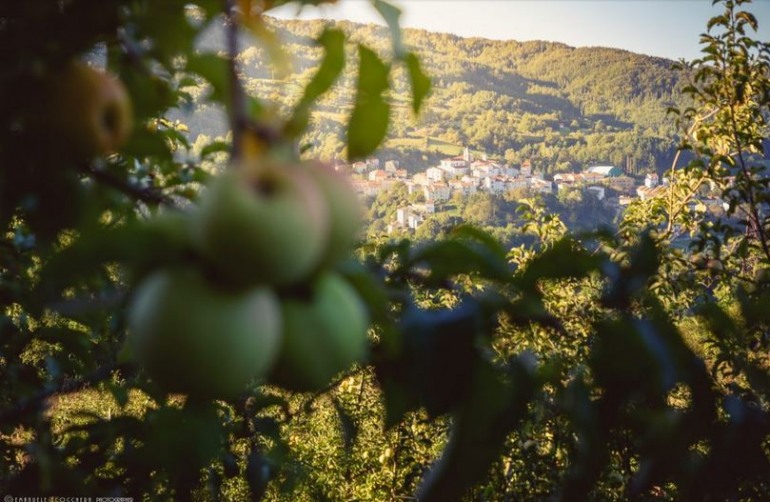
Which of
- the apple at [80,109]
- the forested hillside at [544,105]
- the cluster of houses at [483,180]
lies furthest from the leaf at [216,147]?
the forested hillside at [544,105]

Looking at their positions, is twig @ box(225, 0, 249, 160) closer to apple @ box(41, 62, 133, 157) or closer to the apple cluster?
the apple cluster

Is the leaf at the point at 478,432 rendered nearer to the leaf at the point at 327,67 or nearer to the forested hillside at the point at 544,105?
the leaf at the point at 327,67

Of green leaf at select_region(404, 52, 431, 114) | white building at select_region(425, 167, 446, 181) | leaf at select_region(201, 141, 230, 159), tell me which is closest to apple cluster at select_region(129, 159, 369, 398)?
green leaf at select_region(404, 52, 431, 114)

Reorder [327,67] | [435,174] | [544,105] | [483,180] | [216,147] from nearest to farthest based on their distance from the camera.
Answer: [327,67], [216,147], [435,174], [483,180], [544,105]

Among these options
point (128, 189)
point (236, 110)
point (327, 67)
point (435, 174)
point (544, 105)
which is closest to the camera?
point (236, 110)

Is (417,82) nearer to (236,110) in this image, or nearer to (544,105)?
(236,110)

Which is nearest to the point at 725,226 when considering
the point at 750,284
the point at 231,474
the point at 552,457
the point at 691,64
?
the point at 750,284

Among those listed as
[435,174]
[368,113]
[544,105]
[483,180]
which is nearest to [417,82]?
[368,113]
